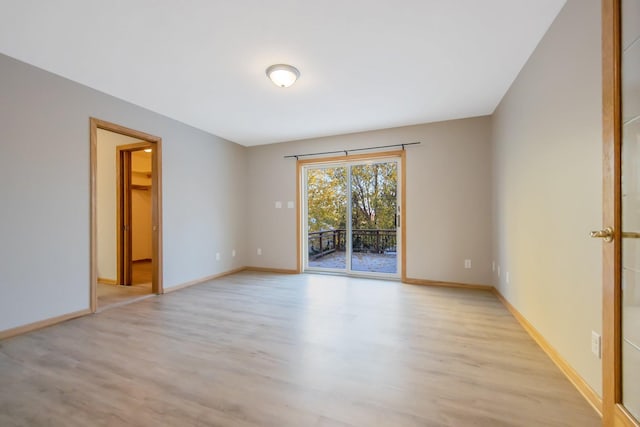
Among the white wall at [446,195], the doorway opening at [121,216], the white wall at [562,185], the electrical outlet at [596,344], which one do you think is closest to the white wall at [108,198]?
the doorway opening at [121,216]

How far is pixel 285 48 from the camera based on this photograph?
2.26m

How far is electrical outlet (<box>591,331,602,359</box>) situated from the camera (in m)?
1.48

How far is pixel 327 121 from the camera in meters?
4.04

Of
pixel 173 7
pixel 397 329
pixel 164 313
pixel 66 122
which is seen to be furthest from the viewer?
pixel 164 313

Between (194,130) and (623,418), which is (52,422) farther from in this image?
(194,130)

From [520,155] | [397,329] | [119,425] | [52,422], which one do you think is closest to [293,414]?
[119,425]

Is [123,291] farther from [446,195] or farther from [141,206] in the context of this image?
[446,195]

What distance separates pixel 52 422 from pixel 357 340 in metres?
1.90

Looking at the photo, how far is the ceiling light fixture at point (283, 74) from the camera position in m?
2.52

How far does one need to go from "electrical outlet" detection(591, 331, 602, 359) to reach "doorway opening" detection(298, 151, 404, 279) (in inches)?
110

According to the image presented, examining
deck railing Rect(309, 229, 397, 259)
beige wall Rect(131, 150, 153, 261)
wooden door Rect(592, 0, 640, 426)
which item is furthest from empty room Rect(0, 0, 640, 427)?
beige wall Rect(131, 150, 153, 261)

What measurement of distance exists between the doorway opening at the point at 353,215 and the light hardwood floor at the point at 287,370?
160 centimetres

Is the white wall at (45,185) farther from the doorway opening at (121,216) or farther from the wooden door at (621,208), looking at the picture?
the wooden door at (621,208)

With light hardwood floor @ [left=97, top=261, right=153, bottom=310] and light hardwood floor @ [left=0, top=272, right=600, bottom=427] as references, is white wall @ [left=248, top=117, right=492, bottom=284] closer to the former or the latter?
light hardwood floor @ [left=0, top=272, right=600, bottom=427]
